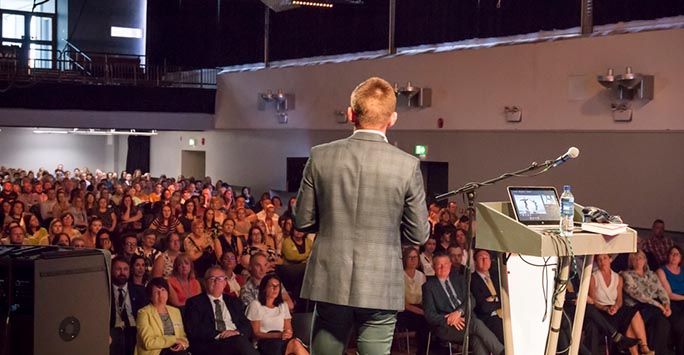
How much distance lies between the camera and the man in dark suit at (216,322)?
19.5 feet

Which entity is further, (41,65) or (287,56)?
(41,65)

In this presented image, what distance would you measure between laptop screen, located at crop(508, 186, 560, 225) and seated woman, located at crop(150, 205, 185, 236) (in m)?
6.57

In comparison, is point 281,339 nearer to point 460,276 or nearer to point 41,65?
point 460,276

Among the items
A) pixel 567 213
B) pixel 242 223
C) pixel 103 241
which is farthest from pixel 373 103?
pixel 242 223

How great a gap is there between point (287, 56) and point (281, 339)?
35.4 ft

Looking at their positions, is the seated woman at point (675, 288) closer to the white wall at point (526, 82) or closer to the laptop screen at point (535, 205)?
the white wall at point (526, 82)

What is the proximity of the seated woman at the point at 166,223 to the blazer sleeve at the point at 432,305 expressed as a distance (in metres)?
3.93

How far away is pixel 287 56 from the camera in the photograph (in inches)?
650

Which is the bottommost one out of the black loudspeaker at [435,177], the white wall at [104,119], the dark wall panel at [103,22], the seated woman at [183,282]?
the seated woman at [183,282]

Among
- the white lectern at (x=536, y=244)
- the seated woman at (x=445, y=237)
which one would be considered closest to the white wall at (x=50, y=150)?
the seated woman at (x=445, y=237)

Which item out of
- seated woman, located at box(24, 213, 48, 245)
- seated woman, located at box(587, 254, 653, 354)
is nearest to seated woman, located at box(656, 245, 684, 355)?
seated woman, located at box(587, 254, 653, 354)

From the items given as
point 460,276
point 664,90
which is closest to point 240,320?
point 460,276

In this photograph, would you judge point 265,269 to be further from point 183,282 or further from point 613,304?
point 613,304

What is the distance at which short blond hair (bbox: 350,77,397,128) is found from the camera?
2.47 m
